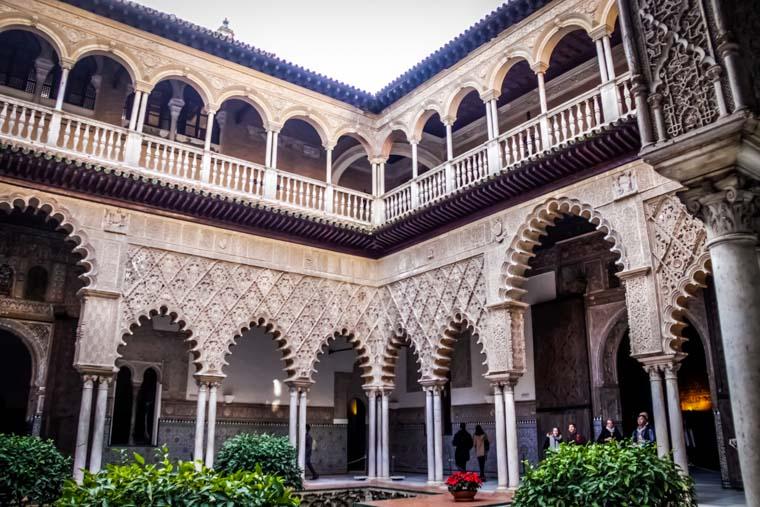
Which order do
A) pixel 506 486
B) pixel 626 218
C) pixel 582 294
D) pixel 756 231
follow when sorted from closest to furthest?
pixel 756 231
pixel 626 218
pixel 506 486
pixel 582 294

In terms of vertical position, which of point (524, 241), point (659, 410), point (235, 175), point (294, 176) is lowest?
point (659, 410)

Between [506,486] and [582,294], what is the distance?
4002mm

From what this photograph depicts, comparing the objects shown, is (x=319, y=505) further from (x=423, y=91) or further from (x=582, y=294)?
(x=423, y=91)

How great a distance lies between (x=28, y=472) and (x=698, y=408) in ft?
42.4

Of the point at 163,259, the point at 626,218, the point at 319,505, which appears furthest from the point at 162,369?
the point at 626,218

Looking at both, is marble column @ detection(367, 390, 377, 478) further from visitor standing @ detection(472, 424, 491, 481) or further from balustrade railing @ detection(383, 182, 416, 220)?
balustrade railing @ detection(383, 182, 416, 220)

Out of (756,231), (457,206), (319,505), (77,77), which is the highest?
(77,77)

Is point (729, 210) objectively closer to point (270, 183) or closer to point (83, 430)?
point (83, 430)

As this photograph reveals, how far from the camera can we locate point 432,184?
11547 mm

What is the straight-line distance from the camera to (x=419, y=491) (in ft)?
32.7

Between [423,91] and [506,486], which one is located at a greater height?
[423,91]

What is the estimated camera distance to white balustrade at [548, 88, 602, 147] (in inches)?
344

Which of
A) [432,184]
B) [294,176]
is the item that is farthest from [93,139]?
[432,184]

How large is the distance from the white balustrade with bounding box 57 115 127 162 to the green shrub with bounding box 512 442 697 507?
27.3 ft
